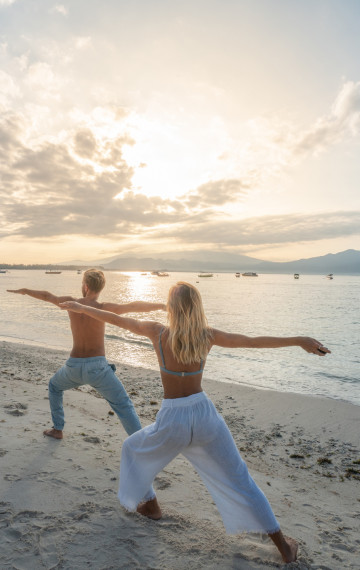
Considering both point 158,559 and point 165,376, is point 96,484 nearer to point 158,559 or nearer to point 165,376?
point 158,559

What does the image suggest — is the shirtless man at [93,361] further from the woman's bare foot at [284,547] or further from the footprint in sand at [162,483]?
the woman's bare foot at [284,547]

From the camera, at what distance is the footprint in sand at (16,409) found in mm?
6226

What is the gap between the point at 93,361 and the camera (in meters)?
4.58

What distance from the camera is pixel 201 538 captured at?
3.32 meters

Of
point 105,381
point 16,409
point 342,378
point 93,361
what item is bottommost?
point 342,378

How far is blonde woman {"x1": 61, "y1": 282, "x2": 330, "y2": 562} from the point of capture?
114 inches

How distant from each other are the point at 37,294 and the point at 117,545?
2969 mm

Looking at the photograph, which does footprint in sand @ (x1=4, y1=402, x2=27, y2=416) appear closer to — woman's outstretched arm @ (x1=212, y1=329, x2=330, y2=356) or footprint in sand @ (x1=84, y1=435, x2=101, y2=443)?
footprint in sand @ (x1=84, y1=435, x2=101, y2=443)

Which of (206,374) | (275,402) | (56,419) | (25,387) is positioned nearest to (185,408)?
(56,419)

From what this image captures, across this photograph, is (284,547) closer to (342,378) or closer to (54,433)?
(54,433)

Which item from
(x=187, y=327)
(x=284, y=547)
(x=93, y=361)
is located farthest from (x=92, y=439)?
(x=187, y=327)

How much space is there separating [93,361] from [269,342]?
2.53 m

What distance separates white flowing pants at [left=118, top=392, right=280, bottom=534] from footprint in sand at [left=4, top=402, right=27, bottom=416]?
4035 millimetres

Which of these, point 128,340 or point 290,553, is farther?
point 128,340
